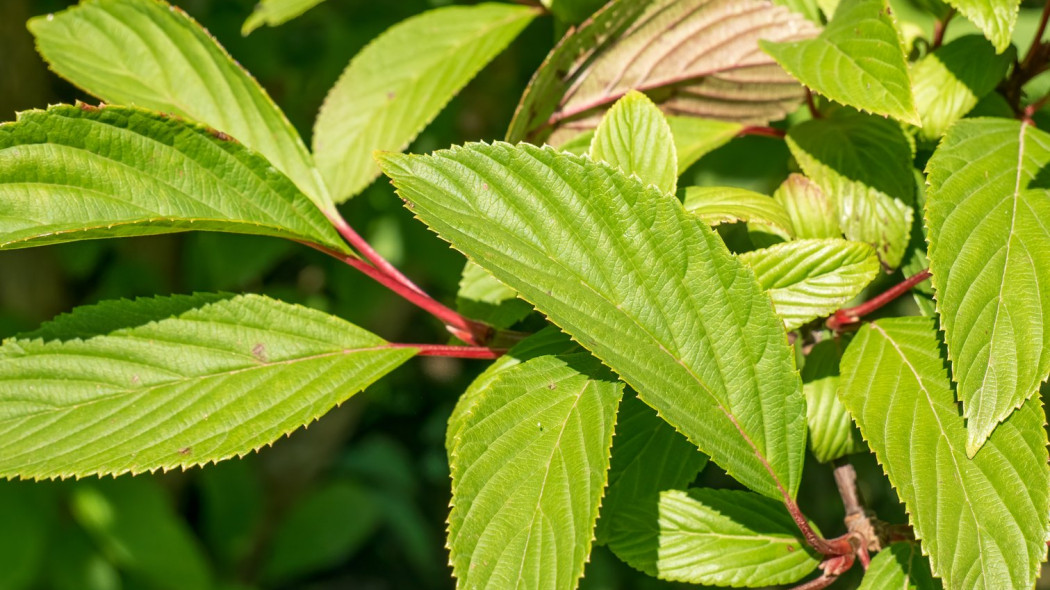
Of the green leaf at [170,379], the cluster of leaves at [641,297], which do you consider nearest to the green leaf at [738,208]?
the cluster of leaves at [641,297]

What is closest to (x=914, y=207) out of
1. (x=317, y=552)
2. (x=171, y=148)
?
(x=171, y=148)

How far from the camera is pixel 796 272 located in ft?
2.53

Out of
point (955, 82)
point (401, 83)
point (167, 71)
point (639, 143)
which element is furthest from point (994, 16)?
point (167, 71)

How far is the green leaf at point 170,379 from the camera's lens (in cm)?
79

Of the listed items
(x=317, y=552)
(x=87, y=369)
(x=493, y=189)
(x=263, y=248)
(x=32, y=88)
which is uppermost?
(x=32, y=88)

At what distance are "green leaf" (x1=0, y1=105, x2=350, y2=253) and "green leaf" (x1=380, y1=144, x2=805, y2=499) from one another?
232 mm

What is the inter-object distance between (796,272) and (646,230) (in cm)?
16

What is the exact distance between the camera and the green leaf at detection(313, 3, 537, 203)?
1.19 metres

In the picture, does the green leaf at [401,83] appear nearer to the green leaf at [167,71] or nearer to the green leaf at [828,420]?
the green leaf at [167,71]

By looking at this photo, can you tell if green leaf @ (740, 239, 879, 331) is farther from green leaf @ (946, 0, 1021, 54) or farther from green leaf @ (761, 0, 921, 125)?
green leaf @ (946, 0, 1021, 54)

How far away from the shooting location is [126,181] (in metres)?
0.82

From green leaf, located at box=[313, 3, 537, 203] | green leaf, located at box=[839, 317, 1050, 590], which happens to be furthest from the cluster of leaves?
green leaf, located at box=[313, 3, 537, 203]

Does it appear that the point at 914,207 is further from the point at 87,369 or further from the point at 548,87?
the point at 87,369

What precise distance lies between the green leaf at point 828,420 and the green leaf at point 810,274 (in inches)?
3.9
